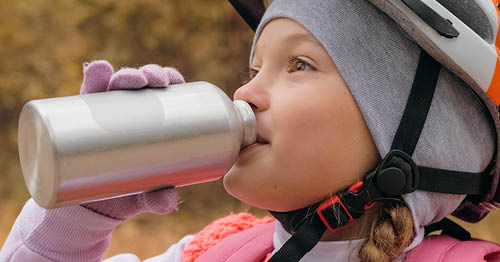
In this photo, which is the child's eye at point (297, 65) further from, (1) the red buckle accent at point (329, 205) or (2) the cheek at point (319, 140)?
(1) the red buckle accent at point (329, 205)

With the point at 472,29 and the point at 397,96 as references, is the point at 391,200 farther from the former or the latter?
the point at 472,29

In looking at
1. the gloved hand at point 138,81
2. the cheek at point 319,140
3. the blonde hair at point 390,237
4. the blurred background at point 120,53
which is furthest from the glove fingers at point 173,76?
the blurred background at point 120,53

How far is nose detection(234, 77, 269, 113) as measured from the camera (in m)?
0.78

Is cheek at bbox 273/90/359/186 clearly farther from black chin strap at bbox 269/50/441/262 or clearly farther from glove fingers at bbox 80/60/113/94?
glove fingers at bbox 80/60/113/94

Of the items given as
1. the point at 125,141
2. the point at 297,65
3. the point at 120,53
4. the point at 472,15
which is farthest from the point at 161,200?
the point at 120,53

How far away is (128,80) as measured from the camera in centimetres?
70

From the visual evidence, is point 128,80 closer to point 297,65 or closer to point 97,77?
point 97,77

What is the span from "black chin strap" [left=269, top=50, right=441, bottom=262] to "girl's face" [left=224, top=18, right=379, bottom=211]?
0.02 meters

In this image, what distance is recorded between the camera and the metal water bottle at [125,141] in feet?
2.09

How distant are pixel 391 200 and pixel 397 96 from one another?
125 millimetres

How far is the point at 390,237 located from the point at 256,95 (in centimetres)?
22

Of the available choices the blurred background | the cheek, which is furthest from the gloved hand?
the blurred background

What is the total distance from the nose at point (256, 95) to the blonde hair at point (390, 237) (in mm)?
193

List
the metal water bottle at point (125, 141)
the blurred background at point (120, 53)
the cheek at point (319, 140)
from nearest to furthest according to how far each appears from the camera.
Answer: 1. the metal water bottle at point (125, 141)
2. the cheek at point (319, 140)
3. the blurred background at point (120, 53)
